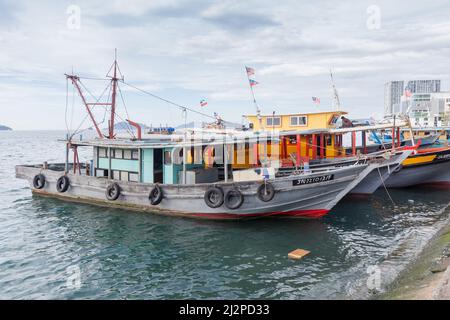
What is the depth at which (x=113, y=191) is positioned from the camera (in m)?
18.6

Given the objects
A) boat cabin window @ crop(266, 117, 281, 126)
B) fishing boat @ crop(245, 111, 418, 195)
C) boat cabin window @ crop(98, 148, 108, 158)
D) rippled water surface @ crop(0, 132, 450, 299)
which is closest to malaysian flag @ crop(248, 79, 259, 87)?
fishing boat @ crop(245, 111, 418, 195)

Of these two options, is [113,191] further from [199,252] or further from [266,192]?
[266,192]

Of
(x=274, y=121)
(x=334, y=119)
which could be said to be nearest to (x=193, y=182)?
(x=274, y=121)

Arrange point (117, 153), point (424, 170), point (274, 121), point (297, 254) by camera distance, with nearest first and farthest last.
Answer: point (297, 254) < point (117, 153) < point (274, 121) < point (424, 170)

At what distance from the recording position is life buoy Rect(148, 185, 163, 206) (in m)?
17.2

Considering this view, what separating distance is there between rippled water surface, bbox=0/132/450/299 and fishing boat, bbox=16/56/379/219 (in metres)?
0.69

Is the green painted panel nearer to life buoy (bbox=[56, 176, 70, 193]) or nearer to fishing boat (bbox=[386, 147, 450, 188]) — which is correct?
life buoy (bbox=[56, 176, 70, 193])

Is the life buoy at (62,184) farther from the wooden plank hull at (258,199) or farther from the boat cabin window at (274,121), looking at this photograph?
the boat cabin window at (274,121)

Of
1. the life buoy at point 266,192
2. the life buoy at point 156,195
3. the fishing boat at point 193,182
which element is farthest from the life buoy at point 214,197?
the life buoy at point 156,195

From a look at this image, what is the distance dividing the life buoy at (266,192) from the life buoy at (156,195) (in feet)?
15.9

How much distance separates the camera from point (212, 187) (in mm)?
16172

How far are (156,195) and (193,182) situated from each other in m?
1.93

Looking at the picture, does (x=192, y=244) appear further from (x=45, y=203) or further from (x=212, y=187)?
(x=45, y=203)
